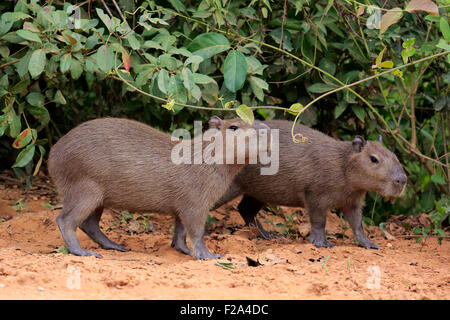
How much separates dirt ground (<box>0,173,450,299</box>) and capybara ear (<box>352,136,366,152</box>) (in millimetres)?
906

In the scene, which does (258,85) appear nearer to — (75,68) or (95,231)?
(75,68)

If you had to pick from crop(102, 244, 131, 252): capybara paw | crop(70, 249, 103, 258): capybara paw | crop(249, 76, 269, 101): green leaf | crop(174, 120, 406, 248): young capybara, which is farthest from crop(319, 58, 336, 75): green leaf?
crop(70, 249, 103, 258): capybara paw

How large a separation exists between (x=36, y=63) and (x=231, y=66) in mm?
1454

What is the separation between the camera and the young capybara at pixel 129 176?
495 centimetres

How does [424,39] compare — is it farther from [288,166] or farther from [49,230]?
[49,230]

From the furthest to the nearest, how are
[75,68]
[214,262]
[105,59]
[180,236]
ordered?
[180,236] → [75,68] → [105,59] → [214,262]

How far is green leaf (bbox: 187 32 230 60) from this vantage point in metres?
5.10

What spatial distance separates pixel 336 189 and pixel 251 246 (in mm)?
988

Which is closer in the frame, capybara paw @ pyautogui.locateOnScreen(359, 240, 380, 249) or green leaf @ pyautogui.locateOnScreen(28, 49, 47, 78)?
green leaf @ pyautogui.locateOnScreen(28, 49, 47, 78)

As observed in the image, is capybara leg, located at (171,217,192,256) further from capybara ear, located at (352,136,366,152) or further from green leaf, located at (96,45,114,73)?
capybara ear, located at (352,136,366,152)

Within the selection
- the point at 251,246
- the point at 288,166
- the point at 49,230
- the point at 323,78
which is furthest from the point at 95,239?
the point at 323,78

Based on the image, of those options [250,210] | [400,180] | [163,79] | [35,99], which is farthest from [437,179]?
[35,99]

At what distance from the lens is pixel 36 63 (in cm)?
473

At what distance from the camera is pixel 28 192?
6.65 m
